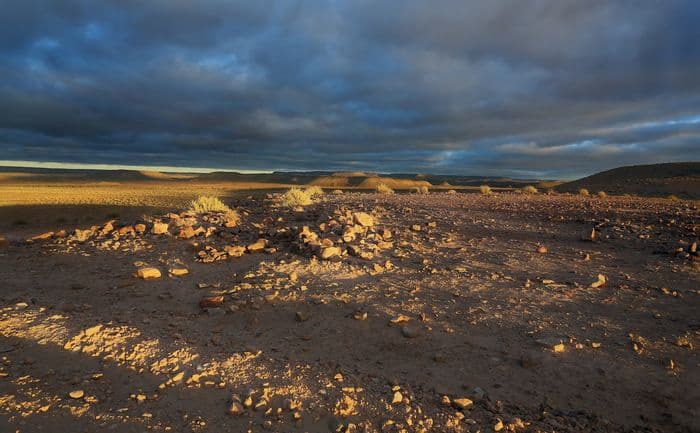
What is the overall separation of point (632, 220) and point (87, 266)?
13071 millimetres

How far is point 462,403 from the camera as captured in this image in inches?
144

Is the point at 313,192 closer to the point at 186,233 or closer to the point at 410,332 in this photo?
the point at 186,233

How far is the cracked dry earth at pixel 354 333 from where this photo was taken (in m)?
3.56

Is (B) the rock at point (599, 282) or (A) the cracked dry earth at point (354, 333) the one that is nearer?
(A) the cracked dry earth at point (354, 333)

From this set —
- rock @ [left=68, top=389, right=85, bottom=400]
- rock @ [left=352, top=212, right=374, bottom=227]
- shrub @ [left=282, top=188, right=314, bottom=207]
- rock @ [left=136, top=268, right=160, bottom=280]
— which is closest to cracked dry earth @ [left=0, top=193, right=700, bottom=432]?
rock @ [left=68, top=389, right=85, bottom=400]

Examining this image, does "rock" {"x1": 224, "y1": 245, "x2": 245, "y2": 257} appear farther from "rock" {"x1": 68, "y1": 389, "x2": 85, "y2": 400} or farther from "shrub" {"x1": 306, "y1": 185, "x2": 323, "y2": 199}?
"shrub" {"x1": 306, "y1": 185, "x2": 323, "y2": 199}

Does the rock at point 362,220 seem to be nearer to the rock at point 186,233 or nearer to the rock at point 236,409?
the rock at point 186,233

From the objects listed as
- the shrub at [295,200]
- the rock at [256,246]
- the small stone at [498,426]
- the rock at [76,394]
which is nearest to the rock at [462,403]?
the small stone at [498,426]

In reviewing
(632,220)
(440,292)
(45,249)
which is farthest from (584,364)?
(45,249)

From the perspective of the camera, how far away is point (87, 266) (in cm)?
798

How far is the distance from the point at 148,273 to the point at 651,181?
3805 cm

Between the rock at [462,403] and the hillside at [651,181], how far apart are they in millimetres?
29780

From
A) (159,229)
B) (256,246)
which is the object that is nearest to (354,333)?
(256,246)

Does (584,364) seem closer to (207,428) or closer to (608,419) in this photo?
(608,419)
